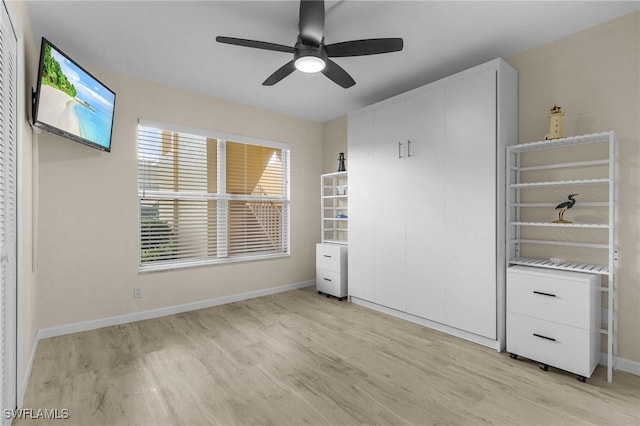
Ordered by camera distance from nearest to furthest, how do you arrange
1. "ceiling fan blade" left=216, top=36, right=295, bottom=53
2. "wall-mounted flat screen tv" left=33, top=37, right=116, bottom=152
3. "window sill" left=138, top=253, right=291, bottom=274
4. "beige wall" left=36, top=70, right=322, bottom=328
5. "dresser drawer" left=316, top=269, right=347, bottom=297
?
"ceiling fan blade" left=216, top=36, right=295, bottom=53 < "wall-mounted flat screen tv" left=33, top=37, right=116, bottom=152 < "beige wall" left=36, top=70, right=322, bottom=328 < "window sill" left=138, top=253, right=291, bottom=274 < "dresser drawer" left=316, top=269, right=347, bottom=297

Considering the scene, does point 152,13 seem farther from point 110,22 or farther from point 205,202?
point 205,202

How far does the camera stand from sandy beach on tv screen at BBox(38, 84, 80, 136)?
2275 millimetres

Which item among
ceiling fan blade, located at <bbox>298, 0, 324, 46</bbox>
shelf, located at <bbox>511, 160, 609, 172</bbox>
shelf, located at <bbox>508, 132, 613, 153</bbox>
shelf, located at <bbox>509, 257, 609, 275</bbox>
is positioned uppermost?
ceiling fan blade, located at <bbox>298, 0, 324, 46</bbox>

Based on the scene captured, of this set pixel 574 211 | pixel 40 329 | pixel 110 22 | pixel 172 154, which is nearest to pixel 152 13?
pixel 110 22

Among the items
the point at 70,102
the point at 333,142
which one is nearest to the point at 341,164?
the point at 333,142

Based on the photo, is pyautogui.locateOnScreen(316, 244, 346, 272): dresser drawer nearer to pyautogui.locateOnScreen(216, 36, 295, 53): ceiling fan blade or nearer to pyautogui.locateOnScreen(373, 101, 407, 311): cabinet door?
pyautogui.locateOnScreen(373, 101, 407, 311): cabinet door

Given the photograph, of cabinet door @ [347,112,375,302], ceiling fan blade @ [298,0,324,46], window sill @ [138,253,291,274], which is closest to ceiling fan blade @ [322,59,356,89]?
ceiling fan blade @ [298,0,324,46]

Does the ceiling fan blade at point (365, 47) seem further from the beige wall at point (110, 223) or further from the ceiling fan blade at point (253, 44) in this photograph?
the beige wall at point (110, 223)

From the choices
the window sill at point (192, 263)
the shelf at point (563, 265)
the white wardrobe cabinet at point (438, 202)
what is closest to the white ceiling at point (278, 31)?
the white wardrobe cabinet at point (438, 202)

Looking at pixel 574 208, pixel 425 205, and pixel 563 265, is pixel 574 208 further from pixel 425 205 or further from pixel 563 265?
pixel 425 205

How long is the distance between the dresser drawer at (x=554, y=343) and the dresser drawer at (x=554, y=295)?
0.17ft

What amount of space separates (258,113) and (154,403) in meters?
3.50

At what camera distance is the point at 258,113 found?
4.39 m

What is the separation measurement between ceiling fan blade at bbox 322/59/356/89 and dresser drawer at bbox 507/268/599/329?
2009 millimetres
